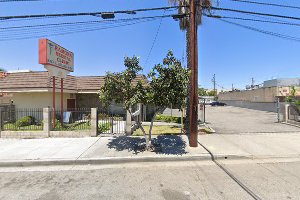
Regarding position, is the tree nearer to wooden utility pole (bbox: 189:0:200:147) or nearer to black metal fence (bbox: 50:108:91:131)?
wooden utility pole (bbox: 189:0:200:147)

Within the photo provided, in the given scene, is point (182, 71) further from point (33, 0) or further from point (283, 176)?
point (33, 0)

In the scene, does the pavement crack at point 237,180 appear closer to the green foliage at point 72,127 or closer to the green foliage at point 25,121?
the green foliage at point 72,127

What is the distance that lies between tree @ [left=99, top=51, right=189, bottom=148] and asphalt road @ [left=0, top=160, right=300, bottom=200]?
7.46 feet

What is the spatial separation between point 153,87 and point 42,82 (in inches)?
515

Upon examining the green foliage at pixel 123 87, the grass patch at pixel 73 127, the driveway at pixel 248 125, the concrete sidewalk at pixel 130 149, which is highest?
the green foliage at pixel 123 87

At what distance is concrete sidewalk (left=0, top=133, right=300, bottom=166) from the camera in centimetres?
705

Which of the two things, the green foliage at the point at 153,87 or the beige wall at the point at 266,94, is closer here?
the green foliage at the point at 153,87

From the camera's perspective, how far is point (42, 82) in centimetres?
1656

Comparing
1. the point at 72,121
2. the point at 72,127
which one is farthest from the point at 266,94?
the point at 72,127

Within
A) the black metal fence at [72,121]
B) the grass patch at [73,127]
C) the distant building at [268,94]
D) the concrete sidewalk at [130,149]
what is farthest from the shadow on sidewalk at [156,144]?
the distant building at [268,94]

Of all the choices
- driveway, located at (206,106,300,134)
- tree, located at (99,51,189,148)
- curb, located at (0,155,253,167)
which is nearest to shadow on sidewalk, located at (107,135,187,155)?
curb, located at (0,155,253,167)

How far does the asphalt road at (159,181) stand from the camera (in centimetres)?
453

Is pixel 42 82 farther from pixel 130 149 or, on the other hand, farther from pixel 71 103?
pixel 130 149

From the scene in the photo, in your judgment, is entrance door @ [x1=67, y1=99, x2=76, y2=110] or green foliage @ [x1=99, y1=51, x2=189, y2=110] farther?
entrance door @ [x1=67, y1=99, x2=76, y2=110]
